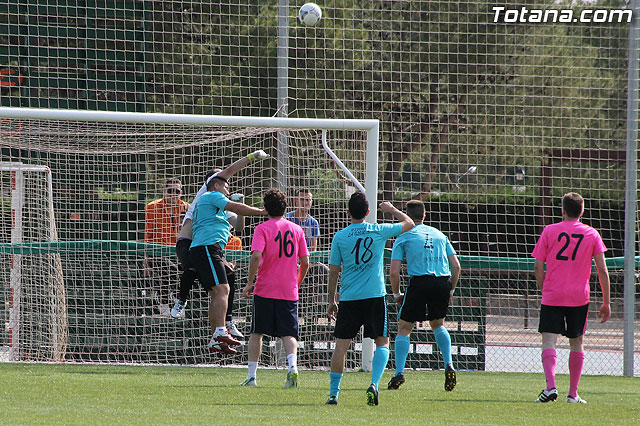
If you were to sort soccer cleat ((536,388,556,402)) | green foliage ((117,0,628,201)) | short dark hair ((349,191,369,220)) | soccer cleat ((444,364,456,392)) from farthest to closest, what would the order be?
green foliage ((117,0,628,201))
soccer cleat ((444,364,456,392))
soccer cleat ((536,388,556,402))
short dark hair ((349,191,369,220))

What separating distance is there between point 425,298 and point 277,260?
1.49 m

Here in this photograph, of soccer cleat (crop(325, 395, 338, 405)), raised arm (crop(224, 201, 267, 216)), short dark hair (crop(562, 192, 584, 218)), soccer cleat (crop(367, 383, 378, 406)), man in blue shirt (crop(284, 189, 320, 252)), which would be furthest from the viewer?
man in blue shirt (crop(284, 189, 320, 252))

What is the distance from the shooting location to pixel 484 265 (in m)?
11.5

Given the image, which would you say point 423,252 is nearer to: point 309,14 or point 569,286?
point 569,286

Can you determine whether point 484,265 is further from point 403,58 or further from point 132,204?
point 403,58

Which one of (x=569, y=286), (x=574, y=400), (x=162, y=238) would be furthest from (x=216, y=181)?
(x=574, y=400)

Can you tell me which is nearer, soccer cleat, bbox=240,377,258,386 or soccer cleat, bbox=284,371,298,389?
soccer cleat, bbox=284,371,298,389

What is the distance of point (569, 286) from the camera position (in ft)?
25.0

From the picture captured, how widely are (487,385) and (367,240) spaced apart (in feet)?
9.67

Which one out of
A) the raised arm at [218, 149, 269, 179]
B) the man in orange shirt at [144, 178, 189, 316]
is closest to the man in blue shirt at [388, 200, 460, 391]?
the raised arm at [218, 149, 269, 179]

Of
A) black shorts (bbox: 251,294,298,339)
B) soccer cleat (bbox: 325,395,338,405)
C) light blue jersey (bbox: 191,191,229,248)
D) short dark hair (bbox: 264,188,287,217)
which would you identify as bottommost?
soccer cleat (bbox: 325,395,338,405)

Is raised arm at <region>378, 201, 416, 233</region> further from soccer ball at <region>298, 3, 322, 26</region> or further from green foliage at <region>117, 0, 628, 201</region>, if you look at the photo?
green foliage at <region>117, 0, 628, 201</region>

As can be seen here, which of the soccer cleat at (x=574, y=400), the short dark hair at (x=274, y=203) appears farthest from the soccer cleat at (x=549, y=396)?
the short dark hair at (x=274, y=203)

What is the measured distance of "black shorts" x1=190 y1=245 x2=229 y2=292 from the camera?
8961mm
